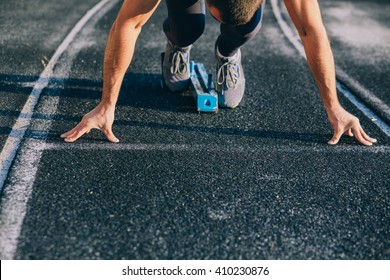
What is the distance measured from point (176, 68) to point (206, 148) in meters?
1.03

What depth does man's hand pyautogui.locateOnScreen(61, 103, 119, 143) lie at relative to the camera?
11.2 ft

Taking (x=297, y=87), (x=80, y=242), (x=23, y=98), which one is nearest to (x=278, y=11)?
(x=297, y=87)

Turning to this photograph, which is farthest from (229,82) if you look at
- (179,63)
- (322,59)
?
(322,59)

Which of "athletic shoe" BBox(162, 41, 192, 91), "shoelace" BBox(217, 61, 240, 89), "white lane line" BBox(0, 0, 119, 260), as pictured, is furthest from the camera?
"athletic shoe" BBox(162, 41, 192, 91)

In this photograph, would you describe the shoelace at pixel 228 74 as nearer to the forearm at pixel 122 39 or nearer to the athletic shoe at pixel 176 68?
the athletic shoe at pixel 176 68

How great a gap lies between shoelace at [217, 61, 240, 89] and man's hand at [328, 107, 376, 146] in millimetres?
921

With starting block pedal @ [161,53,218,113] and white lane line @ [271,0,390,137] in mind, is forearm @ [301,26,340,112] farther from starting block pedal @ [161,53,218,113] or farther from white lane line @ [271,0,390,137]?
starting block pedal @ [161,53,218,113]

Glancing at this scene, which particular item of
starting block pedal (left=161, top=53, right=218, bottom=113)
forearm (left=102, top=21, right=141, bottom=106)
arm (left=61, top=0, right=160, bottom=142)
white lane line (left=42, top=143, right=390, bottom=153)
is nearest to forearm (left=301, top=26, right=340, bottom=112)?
white lane line (left=42, top=143, right=390, bottom=153)

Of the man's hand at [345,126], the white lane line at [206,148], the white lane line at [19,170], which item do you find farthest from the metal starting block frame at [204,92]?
the white lane line at [19,170]

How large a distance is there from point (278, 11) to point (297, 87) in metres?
3.40

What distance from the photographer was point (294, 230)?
2.71m

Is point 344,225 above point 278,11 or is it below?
above

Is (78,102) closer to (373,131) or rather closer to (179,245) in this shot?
(179,245)

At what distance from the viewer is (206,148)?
352 centimetres
